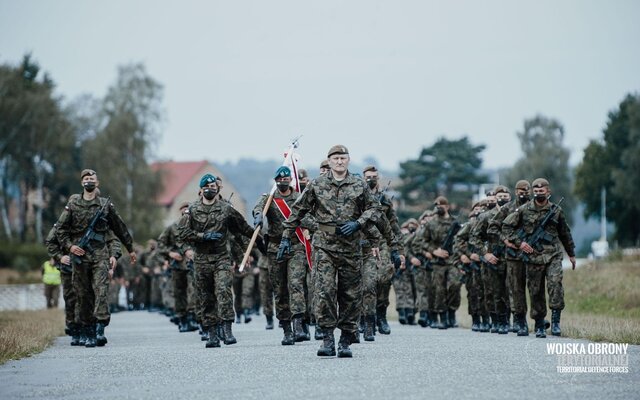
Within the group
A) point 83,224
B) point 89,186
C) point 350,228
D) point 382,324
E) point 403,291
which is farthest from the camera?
point 403,291

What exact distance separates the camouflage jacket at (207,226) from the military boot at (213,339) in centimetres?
96

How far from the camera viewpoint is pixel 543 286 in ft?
59.9

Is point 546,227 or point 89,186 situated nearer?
point 89,186

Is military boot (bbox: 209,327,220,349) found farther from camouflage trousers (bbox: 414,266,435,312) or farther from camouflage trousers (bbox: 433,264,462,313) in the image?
camouflage trousers (bbox: 414,266,435,312)

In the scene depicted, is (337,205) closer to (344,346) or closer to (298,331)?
(344,346)

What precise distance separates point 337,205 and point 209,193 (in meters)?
3.64

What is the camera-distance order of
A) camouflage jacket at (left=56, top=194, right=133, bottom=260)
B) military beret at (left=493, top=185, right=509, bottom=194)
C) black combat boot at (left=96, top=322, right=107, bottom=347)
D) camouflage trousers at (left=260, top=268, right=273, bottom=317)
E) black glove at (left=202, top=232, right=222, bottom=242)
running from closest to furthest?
black glove at (left=202, top=232, right=222, bottom=242), camouflage jacket at (left=56, top=194, right=133, bottom=260), black combat boot at (left=96, top=322, right=107, bottom=347), military beret at (left=493, top=185, right=509, bottom=194), camouflage trousers at (left=260, top=268, right=273, bottom=317)

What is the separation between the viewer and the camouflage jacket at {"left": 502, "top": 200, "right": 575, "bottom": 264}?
715 inches

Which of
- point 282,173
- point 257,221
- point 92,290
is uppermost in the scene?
point 282,173

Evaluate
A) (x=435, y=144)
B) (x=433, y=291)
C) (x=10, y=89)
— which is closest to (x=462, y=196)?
(x=435, y=144)

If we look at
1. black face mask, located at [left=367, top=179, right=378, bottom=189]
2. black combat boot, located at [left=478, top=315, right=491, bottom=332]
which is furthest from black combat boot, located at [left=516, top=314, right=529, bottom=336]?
black face mask, located at [left=367, top=179, right=378, bottom=189]

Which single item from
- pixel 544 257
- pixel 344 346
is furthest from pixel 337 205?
pixel 544 257

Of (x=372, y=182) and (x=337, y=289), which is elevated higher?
(x=372, y=182)

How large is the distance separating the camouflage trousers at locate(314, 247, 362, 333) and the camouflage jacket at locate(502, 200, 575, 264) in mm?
5229
